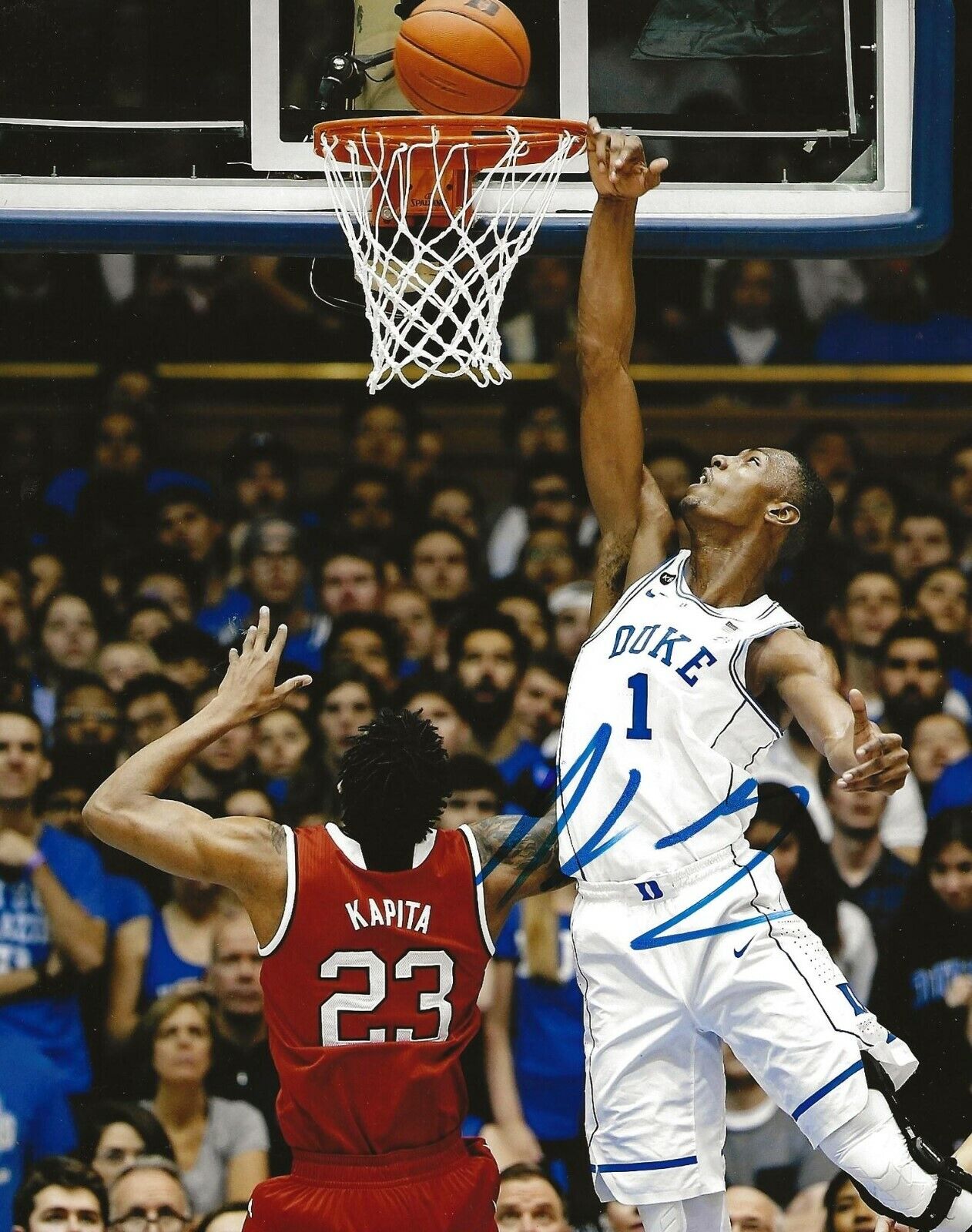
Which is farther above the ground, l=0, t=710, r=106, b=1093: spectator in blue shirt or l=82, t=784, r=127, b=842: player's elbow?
l=82, t=784, r=127, b=842: player's elbow

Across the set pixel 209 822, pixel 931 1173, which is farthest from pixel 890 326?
pixel 209 822

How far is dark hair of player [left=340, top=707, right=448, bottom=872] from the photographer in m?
3.34

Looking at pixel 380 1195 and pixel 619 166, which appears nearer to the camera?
pixel 380 1195

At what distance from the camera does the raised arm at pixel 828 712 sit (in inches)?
127

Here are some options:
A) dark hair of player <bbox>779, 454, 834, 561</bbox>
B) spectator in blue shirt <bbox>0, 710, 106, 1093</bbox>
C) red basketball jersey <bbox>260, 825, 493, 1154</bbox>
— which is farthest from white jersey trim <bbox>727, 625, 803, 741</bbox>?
spectator in blue shirt <bbox>0, 710, 106, 1093</bbox>

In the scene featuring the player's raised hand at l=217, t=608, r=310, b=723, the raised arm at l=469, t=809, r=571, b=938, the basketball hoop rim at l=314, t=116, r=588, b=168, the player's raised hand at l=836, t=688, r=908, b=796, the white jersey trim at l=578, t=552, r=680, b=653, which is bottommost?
the raised arm at l=469, t=809, r=571, b=938

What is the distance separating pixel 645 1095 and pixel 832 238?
7.42 ft

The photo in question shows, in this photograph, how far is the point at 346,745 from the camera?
531 cm

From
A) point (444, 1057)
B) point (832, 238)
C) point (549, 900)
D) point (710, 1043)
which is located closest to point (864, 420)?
point (832, 238)

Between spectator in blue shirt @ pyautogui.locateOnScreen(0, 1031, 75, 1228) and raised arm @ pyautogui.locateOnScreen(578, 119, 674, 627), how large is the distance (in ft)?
7.46

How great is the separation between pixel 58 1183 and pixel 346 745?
150 cm

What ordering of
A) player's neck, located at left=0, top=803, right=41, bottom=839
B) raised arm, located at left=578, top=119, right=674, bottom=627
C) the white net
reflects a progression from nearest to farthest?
raised arm, located at left=578, top=119, right=674, bottom=627, the white net, player's neck, located at left=0, top=803, right=41, bottom=839

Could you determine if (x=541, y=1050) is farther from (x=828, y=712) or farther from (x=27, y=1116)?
(x=828, y=712)

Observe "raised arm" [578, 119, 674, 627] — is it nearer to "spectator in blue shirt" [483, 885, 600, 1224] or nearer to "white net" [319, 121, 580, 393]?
"white net" [319, 121, 580, 393]
